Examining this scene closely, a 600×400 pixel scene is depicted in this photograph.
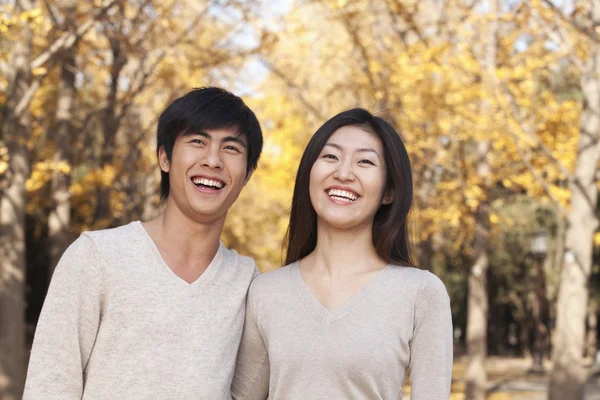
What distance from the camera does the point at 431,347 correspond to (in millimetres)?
2549

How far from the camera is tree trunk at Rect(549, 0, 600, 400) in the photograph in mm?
8211

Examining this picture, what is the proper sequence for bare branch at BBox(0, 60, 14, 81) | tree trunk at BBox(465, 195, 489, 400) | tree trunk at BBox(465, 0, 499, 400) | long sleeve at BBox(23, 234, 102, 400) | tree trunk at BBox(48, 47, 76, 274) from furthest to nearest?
1. tree trunk at BBox(465, 195, 489, 400)
2. tree trunk at BBox(465, 0, 499, 400)
3. tree trunk at BBox(48, 47, 76, 274)
4. bare branch at BBox(0, 60, 14, 81)
5. long sleeve at BBox(23, 234, 102, 400)

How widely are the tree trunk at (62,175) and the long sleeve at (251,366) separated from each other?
8.48 m

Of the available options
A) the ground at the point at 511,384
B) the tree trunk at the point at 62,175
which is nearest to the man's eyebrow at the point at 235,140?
the tree trunk at the point at 62,175

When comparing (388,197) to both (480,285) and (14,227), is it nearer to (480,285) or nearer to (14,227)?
(14,227)

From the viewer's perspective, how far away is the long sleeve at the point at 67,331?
2508mm

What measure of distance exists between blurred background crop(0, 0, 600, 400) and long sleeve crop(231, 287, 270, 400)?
77cm

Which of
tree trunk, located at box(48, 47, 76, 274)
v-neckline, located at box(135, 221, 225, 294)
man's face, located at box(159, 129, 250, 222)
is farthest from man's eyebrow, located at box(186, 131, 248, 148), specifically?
tree trunk, located at box(48, 47, 76, 274)

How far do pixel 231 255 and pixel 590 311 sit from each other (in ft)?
67.6

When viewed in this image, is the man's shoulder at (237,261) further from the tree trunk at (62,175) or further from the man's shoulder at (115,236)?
the tree trunk at (62,175)

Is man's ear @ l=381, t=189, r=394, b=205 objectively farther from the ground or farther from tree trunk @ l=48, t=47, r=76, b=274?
the ground

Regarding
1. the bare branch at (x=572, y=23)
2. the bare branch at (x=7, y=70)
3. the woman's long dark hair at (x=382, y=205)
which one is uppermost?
the bare branch at (x=572, y=23)

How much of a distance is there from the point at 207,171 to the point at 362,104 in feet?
32.9

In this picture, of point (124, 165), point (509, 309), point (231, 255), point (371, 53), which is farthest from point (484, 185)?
point (509, 309)
